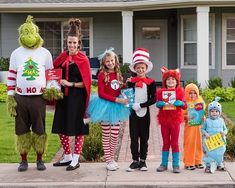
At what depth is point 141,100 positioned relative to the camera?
7348mm

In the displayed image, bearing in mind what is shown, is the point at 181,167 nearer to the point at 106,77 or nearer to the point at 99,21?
the point at 106,77

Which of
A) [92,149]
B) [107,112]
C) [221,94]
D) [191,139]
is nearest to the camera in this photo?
[107,112]

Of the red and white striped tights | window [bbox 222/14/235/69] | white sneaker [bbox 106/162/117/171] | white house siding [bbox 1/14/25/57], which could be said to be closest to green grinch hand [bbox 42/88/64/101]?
the red and white striped tights

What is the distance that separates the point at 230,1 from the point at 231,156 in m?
9.68

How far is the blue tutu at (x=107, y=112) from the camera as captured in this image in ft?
24.1

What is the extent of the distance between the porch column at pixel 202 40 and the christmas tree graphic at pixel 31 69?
10.7 m

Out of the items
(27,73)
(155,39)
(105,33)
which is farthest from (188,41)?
(27,73)

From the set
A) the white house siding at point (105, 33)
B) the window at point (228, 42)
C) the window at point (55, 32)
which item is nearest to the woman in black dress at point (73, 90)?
the window at point (228, 42)

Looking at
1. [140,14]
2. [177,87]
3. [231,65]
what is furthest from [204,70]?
[177,87]

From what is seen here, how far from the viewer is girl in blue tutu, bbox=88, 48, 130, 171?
7.34m

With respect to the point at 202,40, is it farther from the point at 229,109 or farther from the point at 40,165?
the point at 40,165

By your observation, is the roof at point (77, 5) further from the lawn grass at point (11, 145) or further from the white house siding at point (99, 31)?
the lawn grass at point (11, 145)

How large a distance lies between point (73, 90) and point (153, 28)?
542 inches

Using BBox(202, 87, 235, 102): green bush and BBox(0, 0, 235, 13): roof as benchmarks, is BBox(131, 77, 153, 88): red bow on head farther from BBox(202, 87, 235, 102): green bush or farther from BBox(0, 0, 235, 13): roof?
BBox(0, 0, 235, 13): roof
